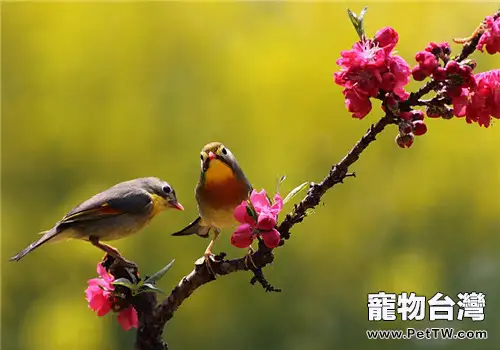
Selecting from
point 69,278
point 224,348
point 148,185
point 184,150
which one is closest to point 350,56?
point 148,185

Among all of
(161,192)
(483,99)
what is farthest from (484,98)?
(161,192)

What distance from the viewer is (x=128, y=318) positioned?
1.02m

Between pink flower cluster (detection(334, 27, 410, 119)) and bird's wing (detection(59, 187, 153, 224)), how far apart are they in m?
0.42

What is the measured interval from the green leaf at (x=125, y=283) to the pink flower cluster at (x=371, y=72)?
0.41 m

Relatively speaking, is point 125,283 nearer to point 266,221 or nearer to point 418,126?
point 266,221

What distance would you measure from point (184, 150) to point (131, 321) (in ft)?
2.72

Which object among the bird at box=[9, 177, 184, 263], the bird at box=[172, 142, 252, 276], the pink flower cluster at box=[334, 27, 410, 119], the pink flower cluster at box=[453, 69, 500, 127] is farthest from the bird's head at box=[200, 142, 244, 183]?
the pink flower cluster at box=[453, 69, 500, 127]

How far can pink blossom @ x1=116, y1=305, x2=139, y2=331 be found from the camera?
1017mm

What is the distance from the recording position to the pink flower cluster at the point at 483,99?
0.85 m

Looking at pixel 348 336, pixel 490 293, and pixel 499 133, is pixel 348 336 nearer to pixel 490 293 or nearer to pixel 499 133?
pixel 490 293

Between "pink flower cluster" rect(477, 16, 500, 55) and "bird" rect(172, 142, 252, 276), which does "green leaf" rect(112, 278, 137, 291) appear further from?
"pink flower cluster" rect(477, 16, 500, 55)

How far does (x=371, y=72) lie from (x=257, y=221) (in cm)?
24

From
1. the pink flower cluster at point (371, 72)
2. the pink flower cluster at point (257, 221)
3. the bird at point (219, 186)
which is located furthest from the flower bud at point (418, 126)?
the bird at point (219, 186)

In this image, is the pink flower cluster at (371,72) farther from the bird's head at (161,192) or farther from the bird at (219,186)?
the bird's head at (161,192)
